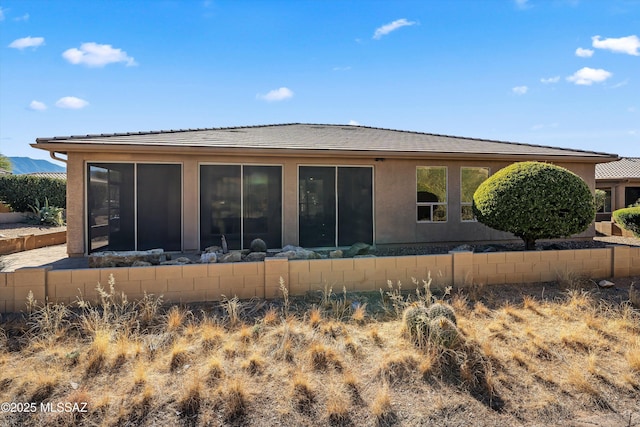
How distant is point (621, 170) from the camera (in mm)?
20734

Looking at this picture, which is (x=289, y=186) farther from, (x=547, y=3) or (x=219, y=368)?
(x=547, y=3)

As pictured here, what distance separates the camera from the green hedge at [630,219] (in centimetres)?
1184

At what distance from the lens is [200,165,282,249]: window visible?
8.82 meters

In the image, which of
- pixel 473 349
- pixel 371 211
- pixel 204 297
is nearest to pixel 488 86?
pixel 371 211

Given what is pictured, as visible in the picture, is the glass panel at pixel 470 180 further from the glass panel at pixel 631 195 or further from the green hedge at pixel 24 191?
the green hedge at pixel 24 191

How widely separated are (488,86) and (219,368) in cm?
1302

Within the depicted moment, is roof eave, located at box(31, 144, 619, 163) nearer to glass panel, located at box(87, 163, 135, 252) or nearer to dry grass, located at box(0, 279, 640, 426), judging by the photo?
glass panel, located at box(87, 163, 135, 252)

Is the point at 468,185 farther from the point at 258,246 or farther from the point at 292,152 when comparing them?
the point at 258,246

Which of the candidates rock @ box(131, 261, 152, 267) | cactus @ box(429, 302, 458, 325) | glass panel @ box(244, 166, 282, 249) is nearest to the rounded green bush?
cactus @ box(429, 302, 458, 325)

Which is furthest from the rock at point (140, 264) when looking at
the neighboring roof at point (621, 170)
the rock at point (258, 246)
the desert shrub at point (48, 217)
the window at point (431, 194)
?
the neighboring roof at point (621, 170)

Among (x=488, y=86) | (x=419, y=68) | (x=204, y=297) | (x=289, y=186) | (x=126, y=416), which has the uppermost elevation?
(x=419, y=68)

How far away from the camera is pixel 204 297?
508 centimetres

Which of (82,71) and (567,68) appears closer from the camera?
(567,68)

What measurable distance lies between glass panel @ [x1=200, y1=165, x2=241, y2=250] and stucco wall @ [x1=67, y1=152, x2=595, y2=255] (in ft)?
0.59
